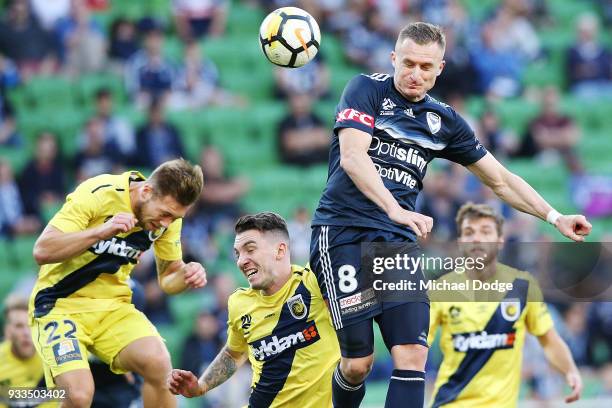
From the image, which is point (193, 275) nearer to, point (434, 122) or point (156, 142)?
point (434, 122)

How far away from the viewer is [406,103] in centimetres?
692

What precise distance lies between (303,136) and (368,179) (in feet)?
26.4

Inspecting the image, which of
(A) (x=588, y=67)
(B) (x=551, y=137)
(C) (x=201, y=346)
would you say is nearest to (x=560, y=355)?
(C) (x=201, y=346)

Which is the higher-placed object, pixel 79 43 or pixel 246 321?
pixel 79 43

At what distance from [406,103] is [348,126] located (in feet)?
1.47

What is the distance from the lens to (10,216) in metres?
13.0

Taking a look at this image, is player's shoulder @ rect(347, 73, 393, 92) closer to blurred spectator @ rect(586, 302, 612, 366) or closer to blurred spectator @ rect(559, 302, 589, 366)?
blurred spectator @ rect(559, 302, 589, 366)

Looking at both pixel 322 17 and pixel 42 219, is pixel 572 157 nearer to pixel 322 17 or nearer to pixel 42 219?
pixel 322 17

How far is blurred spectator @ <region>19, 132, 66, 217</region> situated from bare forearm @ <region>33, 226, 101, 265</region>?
6086 millimetres

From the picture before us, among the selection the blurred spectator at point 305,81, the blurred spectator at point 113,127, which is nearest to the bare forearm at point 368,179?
the blurred spectator at point 113,127

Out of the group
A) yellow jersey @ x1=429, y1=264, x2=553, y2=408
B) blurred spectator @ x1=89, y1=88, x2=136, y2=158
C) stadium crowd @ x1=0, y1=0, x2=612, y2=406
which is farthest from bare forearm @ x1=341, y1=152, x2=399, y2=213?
blurred spectator @ x1=89, y1=88, x2=136, y2=158

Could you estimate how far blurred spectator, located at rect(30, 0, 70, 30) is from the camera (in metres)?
14.8

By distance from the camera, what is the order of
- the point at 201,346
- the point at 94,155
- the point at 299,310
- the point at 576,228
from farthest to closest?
the point at 94,155, the point at 201,346, the point at 299,310, the point at 576,228

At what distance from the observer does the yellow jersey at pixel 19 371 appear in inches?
365
